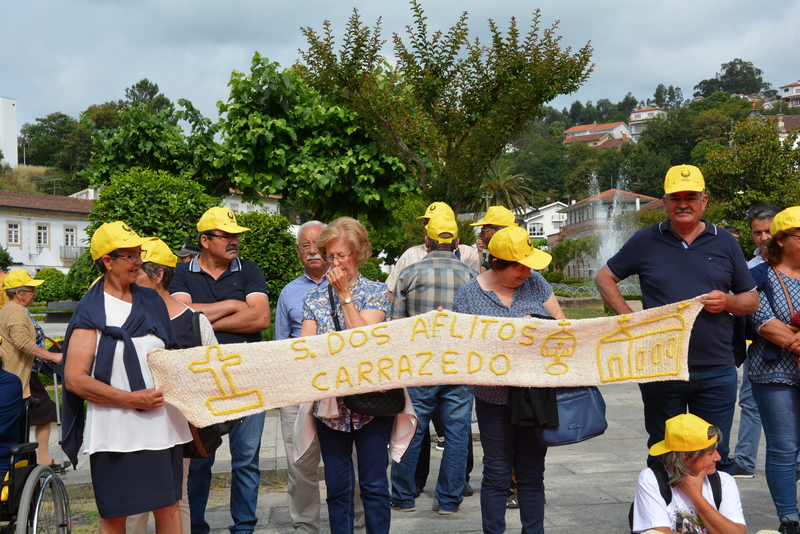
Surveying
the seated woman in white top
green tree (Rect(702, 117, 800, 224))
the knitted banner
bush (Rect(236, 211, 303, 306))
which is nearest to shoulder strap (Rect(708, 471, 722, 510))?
the seated woman in white top

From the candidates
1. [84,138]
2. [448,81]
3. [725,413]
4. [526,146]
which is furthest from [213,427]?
[526,146]

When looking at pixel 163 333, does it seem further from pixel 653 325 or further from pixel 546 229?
pixel 546 229

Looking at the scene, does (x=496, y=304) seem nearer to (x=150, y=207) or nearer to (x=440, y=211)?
(x=440, y=211)

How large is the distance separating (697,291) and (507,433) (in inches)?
56.4

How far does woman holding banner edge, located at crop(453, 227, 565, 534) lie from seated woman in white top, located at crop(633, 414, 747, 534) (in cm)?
56

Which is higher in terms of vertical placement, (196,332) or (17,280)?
(17,280)

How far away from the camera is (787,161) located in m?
25.9

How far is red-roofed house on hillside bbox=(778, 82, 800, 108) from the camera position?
549 feet

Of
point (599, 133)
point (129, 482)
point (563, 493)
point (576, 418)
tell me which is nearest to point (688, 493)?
point (576, 418)

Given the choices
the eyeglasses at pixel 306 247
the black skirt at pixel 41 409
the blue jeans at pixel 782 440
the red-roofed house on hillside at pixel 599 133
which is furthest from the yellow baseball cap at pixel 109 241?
the red-roofed house on hillside at pixel 599 133

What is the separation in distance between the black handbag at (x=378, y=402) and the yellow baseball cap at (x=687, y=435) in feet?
4.60

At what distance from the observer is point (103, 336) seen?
3.69 m

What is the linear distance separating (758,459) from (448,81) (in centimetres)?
752

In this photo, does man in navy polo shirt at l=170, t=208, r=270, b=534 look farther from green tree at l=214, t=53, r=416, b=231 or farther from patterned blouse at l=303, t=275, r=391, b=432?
green tree at l=214, t=53, r=416, b=231
